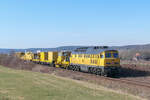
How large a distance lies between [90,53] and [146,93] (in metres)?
14.8

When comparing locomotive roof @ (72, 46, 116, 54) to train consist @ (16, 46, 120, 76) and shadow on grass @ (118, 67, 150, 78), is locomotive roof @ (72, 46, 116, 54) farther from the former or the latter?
shadow on grass @ (118, 67, 150, 78)

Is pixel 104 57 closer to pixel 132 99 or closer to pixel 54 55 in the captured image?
pixel 132 99

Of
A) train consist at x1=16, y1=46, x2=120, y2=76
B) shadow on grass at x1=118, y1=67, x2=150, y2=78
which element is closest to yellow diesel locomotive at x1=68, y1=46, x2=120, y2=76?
train consist at x1=16, y1=46, x2=120, y2=76

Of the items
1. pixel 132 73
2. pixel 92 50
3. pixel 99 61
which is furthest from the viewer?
pixel 92 50

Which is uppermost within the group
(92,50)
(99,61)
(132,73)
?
(92,50)

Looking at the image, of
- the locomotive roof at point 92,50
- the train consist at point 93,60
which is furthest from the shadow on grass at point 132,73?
the locomotive roof at point 92,50

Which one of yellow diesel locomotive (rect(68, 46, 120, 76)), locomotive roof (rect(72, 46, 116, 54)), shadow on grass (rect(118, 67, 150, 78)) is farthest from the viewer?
shadow on grass (rect(118, 67, 150, 78))

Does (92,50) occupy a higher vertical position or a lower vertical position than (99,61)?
higher

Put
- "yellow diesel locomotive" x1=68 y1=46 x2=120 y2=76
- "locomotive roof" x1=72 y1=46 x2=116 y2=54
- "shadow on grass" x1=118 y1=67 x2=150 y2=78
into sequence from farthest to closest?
"shadow on grass" x1=118 y1=67 x2=150 y2=78
"locomotive roof" x1=72 y1=46 x2=116 y2=54
"yellow diesel locomotive" x1=68 y1=46 x2=120 y2=76

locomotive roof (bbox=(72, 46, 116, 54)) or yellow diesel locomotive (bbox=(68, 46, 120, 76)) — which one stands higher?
locomotive roof (bbox=(72, 46, 116, 54))

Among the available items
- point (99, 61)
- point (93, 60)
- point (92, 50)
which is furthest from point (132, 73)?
point (92, 50)

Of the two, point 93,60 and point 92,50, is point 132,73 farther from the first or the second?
point 92,50

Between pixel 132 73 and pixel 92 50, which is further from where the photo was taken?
pixel 92 50

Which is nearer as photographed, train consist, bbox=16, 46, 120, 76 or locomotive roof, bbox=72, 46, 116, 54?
train consist, bbox=16, 46, 120, 76
